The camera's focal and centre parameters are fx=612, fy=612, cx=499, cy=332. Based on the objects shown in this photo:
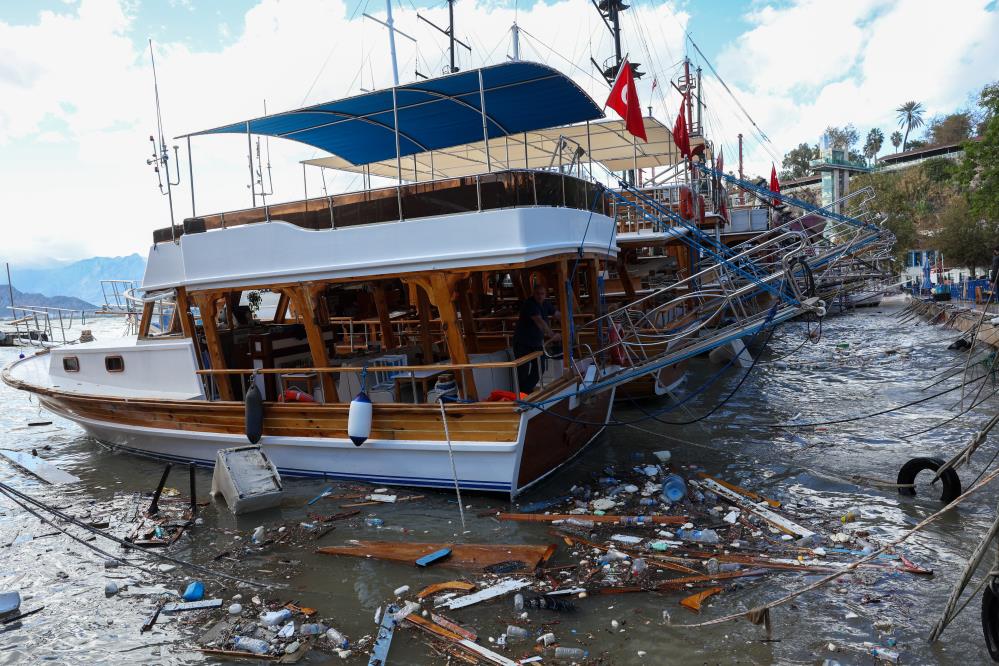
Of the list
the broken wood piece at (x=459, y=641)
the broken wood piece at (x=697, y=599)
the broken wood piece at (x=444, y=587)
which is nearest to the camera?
the broken wood piece at (x=459, y=641)

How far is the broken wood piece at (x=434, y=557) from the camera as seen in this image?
6.49 metres

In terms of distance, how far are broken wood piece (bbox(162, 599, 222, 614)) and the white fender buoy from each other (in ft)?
8.37

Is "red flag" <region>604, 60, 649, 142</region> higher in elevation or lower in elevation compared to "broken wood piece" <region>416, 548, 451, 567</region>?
higher

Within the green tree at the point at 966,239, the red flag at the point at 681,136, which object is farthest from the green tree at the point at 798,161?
the red flag at the point at 681,136

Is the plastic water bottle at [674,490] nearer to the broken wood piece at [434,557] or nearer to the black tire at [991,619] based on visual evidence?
the broken wood piece at [434,557]

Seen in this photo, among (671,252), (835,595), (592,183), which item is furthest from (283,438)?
(671,252)

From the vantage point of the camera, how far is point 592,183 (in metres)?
9.73

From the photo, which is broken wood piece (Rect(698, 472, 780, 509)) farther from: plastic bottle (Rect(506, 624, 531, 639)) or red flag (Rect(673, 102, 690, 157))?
red flag (Rect(673, 102, 690, 157))

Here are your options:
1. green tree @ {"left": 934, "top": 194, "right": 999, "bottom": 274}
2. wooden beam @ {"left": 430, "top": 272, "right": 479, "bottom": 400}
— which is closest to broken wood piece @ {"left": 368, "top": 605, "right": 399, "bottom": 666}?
wooden beam @ {"left": 430, "top": 272, "right": 479, "bottom": 400}

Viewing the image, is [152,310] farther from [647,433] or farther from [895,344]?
[895,344]

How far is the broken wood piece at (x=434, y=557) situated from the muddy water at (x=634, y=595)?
0.56 ft

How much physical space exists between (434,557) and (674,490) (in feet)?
10.9

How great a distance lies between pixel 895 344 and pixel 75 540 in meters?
24.9

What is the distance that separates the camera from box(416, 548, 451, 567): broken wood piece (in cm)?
649
